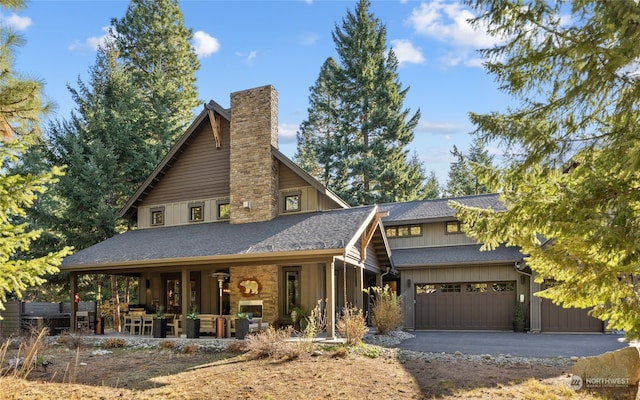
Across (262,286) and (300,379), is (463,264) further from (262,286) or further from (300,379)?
(300,379)

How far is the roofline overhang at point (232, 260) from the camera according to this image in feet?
43.0

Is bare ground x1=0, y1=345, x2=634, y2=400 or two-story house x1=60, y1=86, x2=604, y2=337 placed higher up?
two-story house x1=60, y1=86, x2=604, y2=337

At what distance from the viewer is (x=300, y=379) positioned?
9109 millimetres

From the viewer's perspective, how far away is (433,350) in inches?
512

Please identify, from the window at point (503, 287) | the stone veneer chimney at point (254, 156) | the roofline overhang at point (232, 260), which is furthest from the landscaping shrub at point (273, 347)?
the window at point (503, 287)

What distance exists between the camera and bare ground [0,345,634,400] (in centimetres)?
816

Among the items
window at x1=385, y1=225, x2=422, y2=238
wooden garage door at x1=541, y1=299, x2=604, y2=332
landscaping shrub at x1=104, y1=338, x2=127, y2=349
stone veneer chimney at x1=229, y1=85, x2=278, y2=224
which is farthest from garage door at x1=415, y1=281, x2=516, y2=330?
landscaping shrub at x1=104, y1=338, x2=127, y2=349

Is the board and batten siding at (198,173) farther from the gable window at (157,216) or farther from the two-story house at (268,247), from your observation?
the gable window at (157,216)

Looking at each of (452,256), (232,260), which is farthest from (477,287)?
(232,260)

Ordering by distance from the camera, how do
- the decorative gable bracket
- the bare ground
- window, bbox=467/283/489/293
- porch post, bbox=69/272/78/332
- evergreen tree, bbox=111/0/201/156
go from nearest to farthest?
the bare ground, the decorative gable bracket, porch post, bbox=69/272/78/332, window, bbox=467/283/489/293, evergreen tree, bbox=111/0/201/156

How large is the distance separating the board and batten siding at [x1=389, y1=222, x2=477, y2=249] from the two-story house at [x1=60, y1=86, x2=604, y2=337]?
4 cm

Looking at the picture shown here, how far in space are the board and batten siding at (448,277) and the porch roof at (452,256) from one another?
449 mm

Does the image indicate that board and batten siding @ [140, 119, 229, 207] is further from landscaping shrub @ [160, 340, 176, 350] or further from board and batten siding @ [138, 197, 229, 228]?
landscaping shrub @ [160, 340, 176, 350]

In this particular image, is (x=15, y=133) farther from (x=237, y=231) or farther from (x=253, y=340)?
(x=237, y=231)
